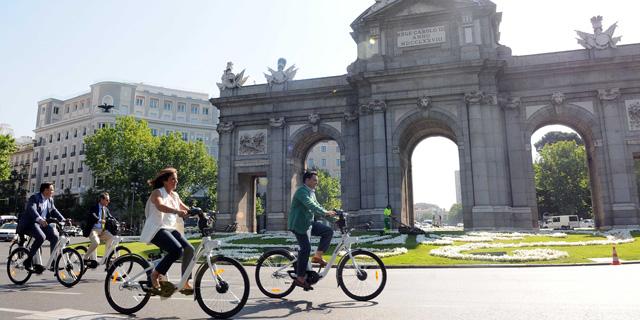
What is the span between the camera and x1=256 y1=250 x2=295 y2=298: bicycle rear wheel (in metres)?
9.00

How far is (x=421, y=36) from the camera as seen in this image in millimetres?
36438

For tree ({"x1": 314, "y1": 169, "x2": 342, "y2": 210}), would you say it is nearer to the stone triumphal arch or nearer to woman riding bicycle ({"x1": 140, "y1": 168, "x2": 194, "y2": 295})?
the stone triumphal arch

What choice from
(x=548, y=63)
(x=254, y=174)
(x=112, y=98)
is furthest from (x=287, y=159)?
(x=112, y=98)

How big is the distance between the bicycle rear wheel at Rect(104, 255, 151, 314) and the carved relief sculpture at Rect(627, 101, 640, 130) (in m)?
37.8

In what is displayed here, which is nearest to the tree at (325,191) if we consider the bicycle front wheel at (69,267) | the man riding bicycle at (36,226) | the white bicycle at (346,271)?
the man riding bicycle at (36,226)

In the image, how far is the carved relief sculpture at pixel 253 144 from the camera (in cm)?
4200

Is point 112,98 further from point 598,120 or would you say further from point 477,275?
point 477,275

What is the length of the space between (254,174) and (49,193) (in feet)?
100

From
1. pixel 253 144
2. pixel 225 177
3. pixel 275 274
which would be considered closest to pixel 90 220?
pixel 275 274

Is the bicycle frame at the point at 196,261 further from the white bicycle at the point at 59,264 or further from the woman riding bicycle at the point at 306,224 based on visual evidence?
the white bicycle at the point at 59,264

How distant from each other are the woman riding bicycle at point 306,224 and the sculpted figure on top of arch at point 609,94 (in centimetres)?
3344

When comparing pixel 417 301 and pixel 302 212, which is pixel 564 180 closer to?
pixel 417 301

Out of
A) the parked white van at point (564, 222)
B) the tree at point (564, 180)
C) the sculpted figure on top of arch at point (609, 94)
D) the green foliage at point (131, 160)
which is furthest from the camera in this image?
the tree at point (564, 180)

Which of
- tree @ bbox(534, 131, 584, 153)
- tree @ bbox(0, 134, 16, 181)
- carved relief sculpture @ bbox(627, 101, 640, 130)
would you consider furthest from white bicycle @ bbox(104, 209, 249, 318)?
tree @ bbox(534, 131, 584, 153)
